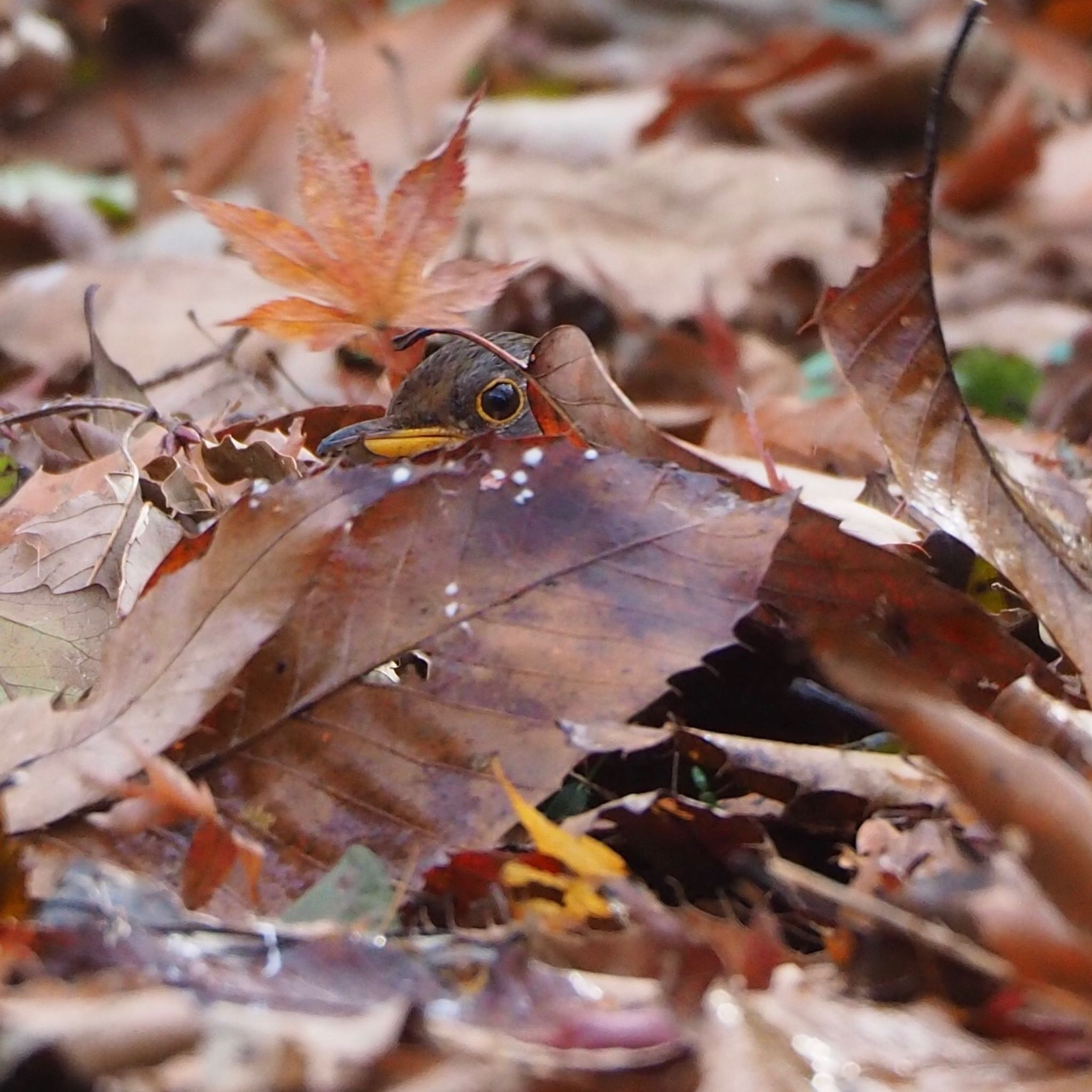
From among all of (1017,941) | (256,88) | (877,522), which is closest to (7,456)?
(877,522)

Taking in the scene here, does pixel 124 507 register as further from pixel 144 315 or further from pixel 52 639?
pixel 144 315

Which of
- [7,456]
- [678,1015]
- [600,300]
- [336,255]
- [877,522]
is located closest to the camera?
[678,1015]

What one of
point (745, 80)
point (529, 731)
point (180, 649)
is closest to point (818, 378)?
point (529, 731)

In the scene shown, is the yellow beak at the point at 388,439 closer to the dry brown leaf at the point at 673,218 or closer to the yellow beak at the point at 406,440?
the yellow beak at the point at 406,440

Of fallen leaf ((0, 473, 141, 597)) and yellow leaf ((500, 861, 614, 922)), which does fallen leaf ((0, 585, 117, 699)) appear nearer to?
fallen leaf ((0, 473, 141, 597))

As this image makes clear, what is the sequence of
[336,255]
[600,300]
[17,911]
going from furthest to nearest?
[600,300] < [336,255] < [17,911]

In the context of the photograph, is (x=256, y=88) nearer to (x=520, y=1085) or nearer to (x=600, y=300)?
(x=600, y=300)

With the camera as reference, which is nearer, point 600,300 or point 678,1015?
point 678,1015
